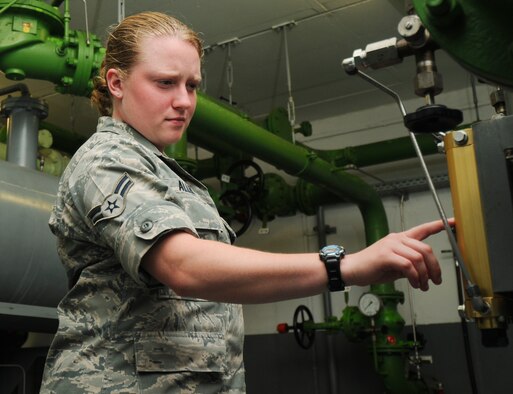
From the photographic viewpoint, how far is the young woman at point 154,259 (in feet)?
2.72

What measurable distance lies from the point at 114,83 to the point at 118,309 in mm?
405

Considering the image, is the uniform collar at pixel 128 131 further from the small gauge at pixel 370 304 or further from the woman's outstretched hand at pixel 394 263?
the small gauge at pixel 370 304

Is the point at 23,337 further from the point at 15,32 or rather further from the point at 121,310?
the point at 121,310

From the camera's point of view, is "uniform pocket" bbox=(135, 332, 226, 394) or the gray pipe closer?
"uniform pocket" bbox=(135, 332, 226, 394)

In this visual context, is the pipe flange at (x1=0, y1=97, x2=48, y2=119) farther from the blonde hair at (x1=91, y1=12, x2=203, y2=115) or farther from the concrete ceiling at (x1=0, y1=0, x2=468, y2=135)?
the blonde hair at (x1=91, y1=12, x2=203, y2=115)

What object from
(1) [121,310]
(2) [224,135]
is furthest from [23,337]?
(1) [121,310]

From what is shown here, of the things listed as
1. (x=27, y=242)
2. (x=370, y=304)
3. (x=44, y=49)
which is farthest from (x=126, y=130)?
(x=370, y=304)

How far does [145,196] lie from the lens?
0.90m

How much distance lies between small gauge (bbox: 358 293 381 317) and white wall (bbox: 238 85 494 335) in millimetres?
489

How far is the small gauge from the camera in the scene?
4.25 m

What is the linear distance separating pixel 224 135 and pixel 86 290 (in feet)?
7.81

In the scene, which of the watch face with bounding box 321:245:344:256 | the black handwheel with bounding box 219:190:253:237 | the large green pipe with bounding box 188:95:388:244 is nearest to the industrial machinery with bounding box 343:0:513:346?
the watch face with bounding box 321:245:344:256

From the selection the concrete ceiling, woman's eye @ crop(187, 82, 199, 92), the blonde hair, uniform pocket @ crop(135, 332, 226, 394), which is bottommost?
uniform pocket @ crop(135, 332, 226, 394)

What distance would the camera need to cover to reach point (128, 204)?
2.92ft
